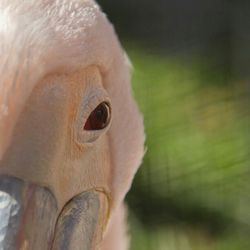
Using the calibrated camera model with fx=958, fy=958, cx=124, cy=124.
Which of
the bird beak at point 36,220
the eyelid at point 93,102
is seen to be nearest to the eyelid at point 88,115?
the eyelid at point 93,102

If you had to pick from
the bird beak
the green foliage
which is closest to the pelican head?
the bird beak

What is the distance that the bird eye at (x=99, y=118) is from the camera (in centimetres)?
172

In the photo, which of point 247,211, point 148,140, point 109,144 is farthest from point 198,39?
point 109,144

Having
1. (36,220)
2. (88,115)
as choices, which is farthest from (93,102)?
(36,220)

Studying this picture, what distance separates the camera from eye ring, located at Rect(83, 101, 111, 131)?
171 cm

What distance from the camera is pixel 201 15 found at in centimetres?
484

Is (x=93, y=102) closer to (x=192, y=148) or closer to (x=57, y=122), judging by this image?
(x=57, y=122)

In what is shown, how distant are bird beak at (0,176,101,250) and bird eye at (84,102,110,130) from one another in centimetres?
13

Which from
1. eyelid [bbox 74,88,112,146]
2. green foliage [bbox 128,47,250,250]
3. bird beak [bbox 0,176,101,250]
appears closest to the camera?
bird beak [bbox 0,176,101,250]

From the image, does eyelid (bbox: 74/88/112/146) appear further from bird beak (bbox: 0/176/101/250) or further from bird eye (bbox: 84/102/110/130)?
bird beak (bbox: 0/176/101/250)

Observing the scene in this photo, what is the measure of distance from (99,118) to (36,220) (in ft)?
0.89

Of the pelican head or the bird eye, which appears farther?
the bird eye

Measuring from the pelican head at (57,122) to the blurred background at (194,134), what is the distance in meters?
2.51

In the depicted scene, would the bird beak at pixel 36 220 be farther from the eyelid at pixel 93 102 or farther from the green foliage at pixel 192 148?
the green foliage at pixel 192 148
